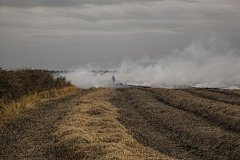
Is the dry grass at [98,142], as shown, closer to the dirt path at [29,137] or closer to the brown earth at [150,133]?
the brown earth at [150,133]

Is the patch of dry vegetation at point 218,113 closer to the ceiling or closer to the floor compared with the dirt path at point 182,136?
closer to the ceiling

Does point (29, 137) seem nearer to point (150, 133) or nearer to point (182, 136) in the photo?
point (150, 133)

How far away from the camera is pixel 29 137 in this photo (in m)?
6.90

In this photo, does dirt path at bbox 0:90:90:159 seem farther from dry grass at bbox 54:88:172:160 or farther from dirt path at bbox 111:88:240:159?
dirt path at bbox 111:88:240:159

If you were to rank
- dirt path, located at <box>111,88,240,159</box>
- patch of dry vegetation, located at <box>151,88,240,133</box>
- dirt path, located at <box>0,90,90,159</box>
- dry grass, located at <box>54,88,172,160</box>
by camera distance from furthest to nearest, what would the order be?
1. patch of dry vegetation, located at <box>151,88,240,133</box>
2. dirt path, located at <box>111,88,240,159</box>
3. dirt path, located at <box>0,90,90,159</box>
4. dry grass, located at <box>54,88,172,160</box>

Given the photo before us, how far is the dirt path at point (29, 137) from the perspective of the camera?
5.68 meters

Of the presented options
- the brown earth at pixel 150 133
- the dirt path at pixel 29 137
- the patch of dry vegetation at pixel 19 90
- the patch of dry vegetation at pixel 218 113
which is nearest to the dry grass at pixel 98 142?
the brown earth at pixel 150 133

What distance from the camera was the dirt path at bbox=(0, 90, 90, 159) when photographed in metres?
5.68

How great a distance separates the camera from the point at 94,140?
6102mm

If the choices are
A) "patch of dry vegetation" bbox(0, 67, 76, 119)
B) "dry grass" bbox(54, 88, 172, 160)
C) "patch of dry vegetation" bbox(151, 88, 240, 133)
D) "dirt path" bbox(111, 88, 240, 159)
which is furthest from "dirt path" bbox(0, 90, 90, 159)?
"patch of dry vegetation" bbox(151, 88, 240, 133)

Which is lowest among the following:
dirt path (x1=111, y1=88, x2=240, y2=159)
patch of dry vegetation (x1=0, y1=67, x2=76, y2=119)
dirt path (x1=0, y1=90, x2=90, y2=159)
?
dirt path (x1=111, y1=88, x2=240, y2=159)

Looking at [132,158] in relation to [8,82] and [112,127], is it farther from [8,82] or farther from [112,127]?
[8,82]

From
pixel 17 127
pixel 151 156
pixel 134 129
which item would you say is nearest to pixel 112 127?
pixel 134 129

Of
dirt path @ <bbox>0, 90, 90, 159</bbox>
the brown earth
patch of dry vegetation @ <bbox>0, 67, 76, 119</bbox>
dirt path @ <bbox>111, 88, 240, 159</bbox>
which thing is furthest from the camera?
patch of dry vegetation @ <bbox>0, 67, 76, 119</bbox>
